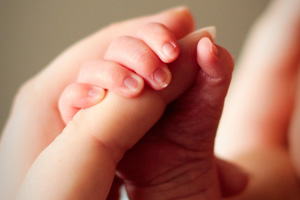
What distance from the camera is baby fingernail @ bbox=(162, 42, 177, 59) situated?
0.35 meters

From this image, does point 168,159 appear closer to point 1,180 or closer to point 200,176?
point 200,176

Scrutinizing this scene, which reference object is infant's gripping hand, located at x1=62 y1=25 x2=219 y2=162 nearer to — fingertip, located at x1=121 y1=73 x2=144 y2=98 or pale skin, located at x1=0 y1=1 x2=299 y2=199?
fingertip, located at x1=121 y1=73 x2=144 y2=98

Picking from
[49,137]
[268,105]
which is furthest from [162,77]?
[268,105]

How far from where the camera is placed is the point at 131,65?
1.20 ft

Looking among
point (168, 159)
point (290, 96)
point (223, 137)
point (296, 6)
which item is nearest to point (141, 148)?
point (168, 159)

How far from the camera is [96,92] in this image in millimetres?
372

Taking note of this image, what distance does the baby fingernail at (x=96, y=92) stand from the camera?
0.37 m

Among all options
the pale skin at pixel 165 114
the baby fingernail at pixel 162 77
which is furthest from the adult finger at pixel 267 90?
the baby fingernail at pixel 162 77

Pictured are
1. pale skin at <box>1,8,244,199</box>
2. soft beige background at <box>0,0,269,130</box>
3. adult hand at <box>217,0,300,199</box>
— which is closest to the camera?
pale skin at <box>1,8,244,199</box>

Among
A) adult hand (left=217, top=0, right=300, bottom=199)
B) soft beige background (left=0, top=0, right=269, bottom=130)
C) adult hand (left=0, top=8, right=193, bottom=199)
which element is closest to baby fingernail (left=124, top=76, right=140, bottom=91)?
adult hand (left=0, top=8, right=193, bottom=199)

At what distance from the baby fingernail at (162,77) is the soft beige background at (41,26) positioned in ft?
2.06

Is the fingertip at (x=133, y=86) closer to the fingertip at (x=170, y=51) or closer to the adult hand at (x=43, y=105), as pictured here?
the fingertip at (x=170, y=51)

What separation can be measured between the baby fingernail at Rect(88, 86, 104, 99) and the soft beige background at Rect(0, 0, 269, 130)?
579 millimetres

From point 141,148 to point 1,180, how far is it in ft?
0.68
